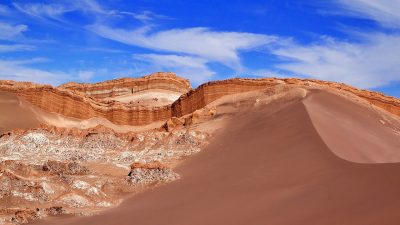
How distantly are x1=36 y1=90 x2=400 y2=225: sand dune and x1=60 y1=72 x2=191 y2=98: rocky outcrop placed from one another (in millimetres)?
25584

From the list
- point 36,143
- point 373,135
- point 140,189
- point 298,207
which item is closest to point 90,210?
point 140,189

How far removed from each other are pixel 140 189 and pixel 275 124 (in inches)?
342

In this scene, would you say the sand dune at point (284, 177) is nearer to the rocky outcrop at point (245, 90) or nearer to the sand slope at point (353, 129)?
the sand slope at point (353, 129)

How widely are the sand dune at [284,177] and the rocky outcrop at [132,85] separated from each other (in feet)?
83.9

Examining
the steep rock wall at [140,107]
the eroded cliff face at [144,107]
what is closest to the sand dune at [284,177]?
the eroded cliff face at [144,107]

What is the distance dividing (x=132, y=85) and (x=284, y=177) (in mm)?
38757

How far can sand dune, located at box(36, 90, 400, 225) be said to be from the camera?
13.0 metres

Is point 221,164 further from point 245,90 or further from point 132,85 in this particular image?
point 132,85

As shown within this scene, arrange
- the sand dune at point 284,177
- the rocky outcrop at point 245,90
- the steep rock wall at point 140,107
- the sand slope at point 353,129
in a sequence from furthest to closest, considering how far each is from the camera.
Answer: the steep rock wall at point 140,107
the rocky outcrop at point 245,90
the sand slope at point 353,129
the sand dune at point 284,177

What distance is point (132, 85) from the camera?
56438 millimetres

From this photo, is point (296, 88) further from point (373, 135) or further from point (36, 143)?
point (36, 143)

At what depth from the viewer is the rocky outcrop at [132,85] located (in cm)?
5566

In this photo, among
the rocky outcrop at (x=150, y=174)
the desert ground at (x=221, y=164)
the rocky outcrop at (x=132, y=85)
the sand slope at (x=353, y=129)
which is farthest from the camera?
the rocky outcrop at (x=132, y=85)

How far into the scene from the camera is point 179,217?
16547 mm
